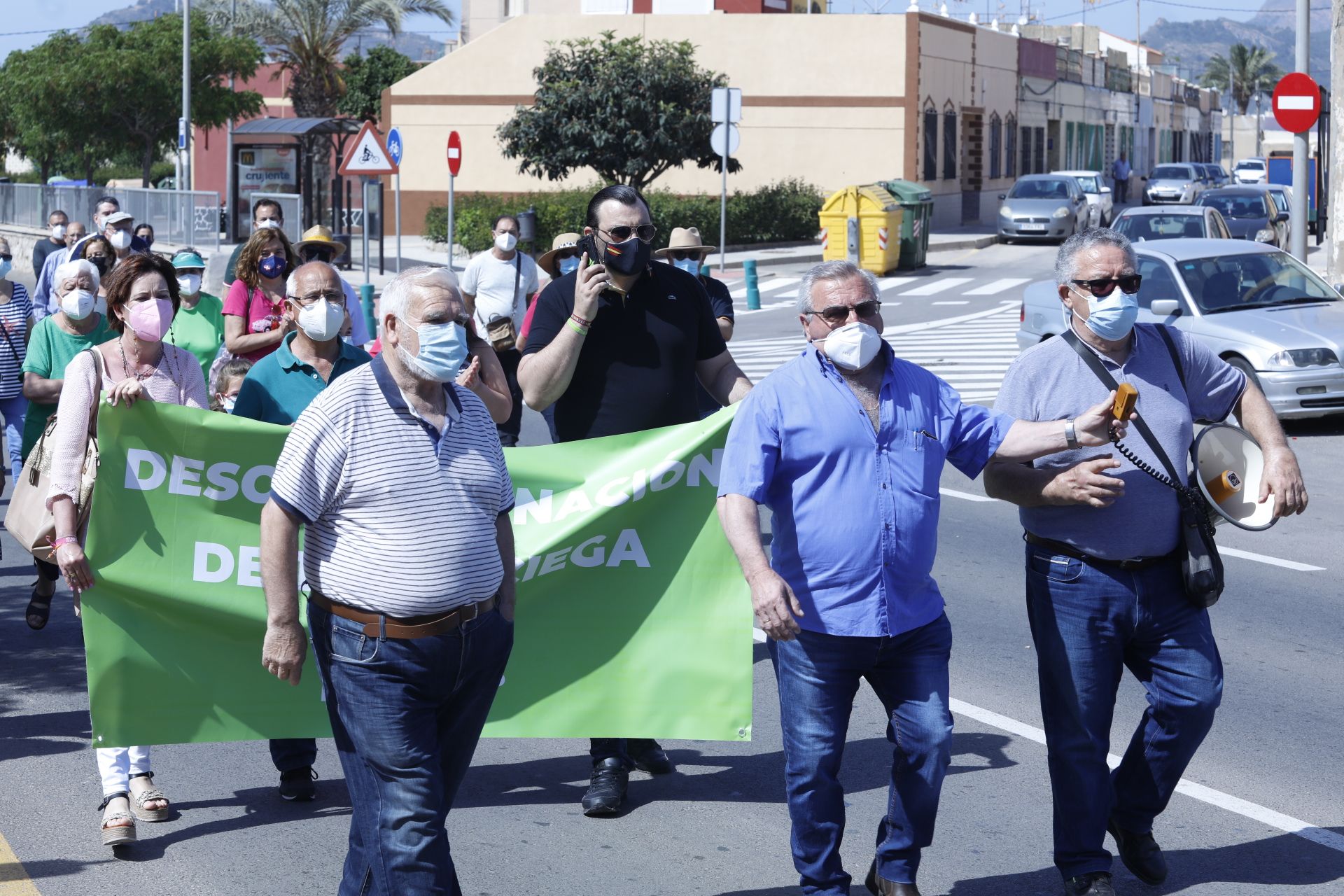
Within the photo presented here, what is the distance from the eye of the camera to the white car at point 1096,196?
42.7m

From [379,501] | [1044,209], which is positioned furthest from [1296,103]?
[1044,209]

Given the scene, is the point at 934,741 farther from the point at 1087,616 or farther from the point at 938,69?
the point at 938,69

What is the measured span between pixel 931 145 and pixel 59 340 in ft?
145

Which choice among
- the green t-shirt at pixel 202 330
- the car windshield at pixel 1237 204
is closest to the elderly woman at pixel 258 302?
the green t-shirt at pixel 202 330

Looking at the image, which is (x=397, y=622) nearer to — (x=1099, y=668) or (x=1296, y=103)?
(x=1099, y=668)

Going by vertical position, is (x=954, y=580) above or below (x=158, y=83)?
below

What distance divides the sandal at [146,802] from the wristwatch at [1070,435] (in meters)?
3.19

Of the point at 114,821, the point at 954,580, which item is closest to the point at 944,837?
the point at 114,821

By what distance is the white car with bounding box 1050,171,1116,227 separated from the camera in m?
42.7

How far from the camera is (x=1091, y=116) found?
74250 mm

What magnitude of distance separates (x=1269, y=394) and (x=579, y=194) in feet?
94.3

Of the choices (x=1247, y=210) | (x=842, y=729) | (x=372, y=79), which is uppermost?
(x=372, y=79)

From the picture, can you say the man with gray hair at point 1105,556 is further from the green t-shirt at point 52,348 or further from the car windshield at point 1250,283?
the car windshield at point 1250,283

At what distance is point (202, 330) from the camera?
8.08 metres
